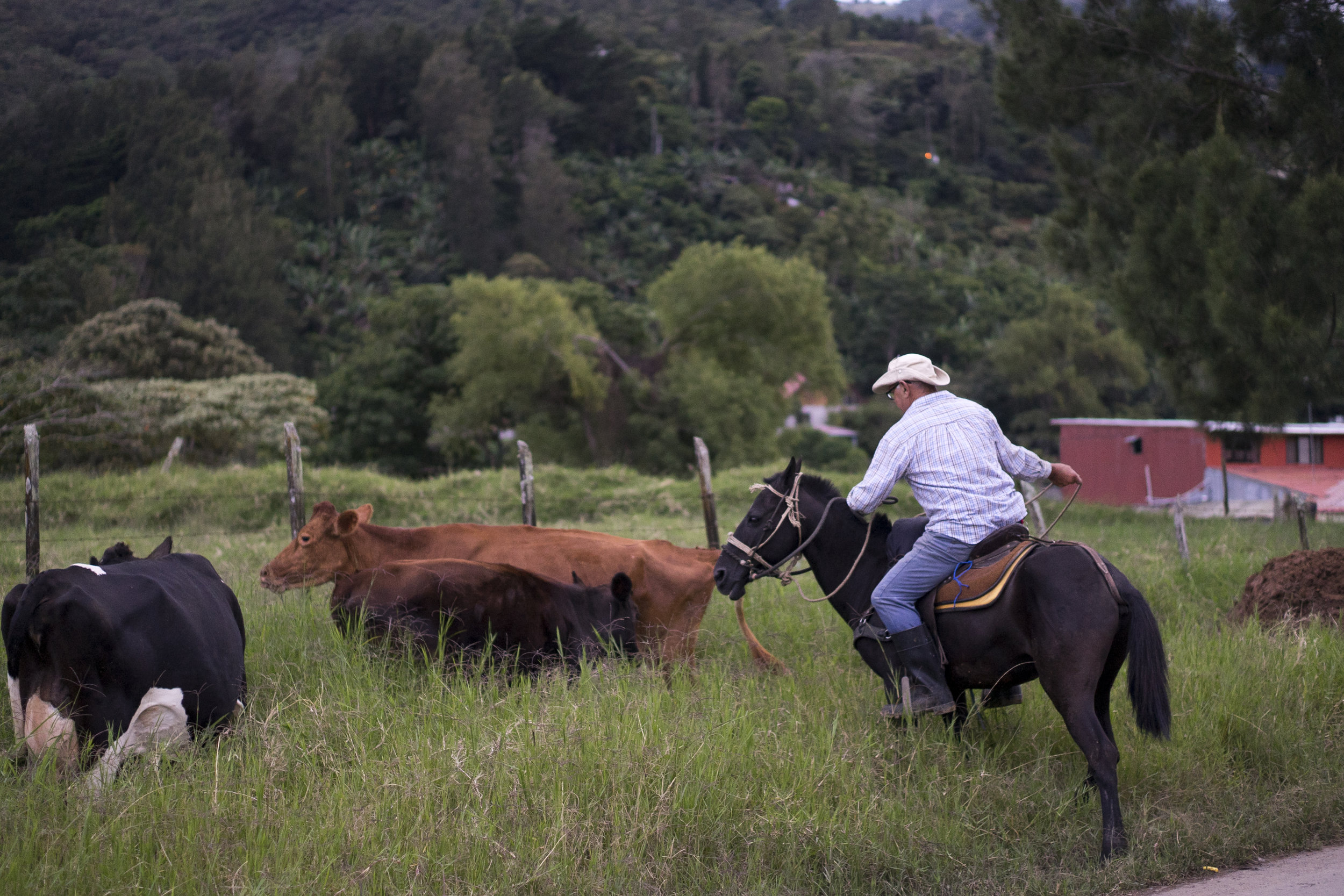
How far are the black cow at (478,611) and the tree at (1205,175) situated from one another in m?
9.43

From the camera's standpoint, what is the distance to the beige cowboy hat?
5.18 meters

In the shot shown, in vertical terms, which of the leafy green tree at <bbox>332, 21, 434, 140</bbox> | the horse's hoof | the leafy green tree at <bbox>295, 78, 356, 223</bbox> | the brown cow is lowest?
the horse's hoof

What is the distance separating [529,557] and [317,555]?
1401 mm

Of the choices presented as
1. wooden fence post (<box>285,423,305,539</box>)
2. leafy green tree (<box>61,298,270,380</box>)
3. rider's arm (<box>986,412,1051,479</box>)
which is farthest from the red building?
leafy green tree (<box>61,298,270,380</box>)

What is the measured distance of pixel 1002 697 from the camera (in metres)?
5.29

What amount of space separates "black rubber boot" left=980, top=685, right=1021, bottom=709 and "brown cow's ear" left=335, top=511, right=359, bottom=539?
4049mm

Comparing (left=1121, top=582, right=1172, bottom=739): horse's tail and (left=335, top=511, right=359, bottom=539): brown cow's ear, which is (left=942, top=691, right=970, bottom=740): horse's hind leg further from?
(left=335, top=511, right=359, bottom=539): brown cow's ear

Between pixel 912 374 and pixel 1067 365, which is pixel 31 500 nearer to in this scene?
pixel 912 374

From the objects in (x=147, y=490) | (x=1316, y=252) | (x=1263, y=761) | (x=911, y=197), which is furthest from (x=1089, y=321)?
(x=1263, y=761)

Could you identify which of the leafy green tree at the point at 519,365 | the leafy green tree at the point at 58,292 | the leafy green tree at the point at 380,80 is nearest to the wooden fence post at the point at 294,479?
the leafy green tree at the point at 58,292

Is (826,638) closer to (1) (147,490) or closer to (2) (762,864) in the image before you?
(2) (762,864)

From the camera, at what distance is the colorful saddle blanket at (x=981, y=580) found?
4.70 metres

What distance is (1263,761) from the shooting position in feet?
17.3

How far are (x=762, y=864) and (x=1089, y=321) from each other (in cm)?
6085
